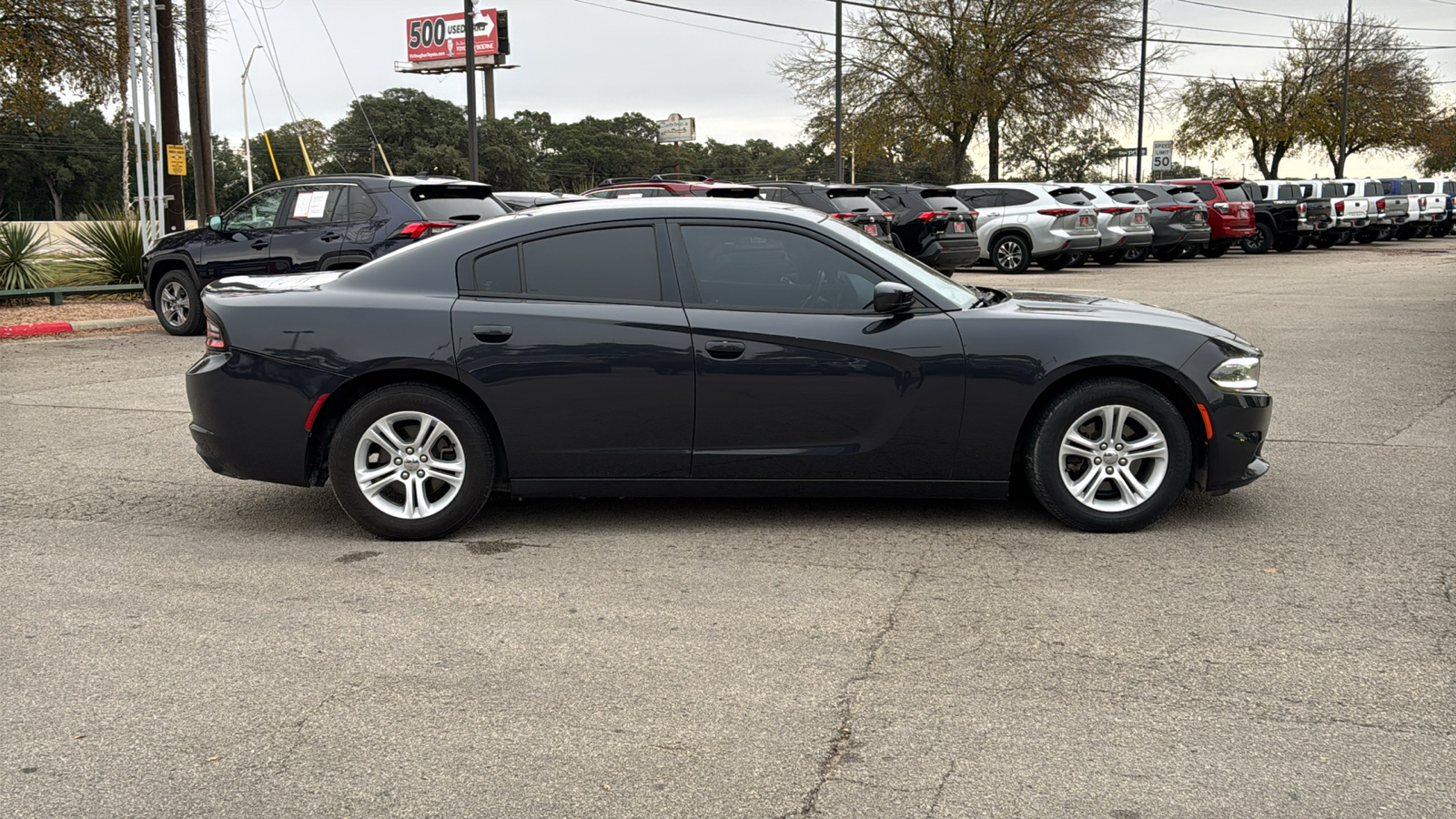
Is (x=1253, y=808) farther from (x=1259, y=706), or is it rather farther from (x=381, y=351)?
(x=381, y=351)

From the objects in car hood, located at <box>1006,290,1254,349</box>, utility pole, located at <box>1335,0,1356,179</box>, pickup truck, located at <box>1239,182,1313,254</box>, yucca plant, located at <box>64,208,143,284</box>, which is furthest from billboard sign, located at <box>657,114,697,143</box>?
car hood, located at <box>1006,290,1254,349</box>

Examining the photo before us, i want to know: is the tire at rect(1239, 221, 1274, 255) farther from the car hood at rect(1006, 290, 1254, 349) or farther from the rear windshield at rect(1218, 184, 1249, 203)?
the car hood at rect(1006, 290, 1254, 349)

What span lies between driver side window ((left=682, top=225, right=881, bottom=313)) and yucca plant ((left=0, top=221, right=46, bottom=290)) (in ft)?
47.7

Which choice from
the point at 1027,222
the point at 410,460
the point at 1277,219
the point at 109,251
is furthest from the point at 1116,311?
the point at 1277,219

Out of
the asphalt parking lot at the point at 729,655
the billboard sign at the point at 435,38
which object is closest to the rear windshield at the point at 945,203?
the asphalt parking lot at the point at 729,655

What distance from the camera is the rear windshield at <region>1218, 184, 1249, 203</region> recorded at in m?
31.0

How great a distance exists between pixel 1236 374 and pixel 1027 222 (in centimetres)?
1873

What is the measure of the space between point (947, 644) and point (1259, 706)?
0.99 metres

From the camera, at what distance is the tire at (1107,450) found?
5.64 meters

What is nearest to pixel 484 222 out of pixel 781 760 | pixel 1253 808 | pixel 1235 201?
pixel 781 760

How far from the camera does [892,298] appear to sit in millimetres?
5535

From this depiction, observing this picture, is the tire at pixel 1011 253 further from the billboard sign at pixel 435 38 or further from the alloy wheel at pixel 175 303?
the billboard sign at pixel 435 38

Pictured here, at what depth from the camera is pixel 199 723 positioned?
3732 mm

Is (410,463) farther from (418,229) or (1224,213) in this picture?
(1224,213)
